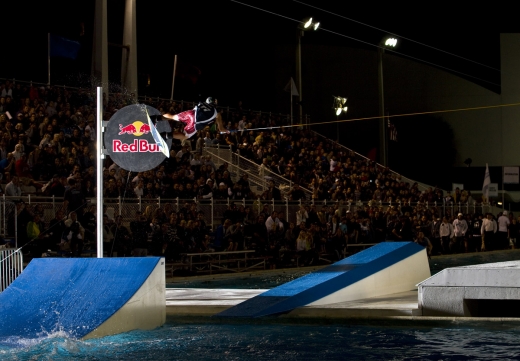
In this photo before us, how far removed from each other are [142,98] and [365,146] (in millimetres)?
20403

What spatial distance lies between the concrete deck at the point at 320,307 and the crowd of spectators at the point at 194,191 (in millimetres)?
4851

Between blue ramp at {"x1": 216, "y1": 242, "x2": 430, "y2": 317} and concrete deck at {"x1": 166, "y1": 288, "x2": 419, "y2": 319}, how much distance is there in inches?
8.9

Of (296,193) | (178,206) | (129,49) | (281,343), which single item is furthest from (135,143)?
(129,49)

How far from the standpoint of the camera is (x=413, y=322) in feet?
35.5

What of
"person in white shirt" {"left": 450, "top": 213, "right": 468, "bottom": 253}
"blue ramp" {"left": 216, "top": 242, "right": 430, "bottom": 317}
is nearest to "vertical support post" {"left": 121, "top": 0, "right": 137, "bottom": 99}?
"person in white shirt" {"left": 450, "top": 213, "right": 468, "bottom": 253}

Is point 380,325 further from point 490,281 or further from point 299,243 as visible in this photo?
point 299,243

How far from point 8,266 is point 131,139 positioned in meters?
3.33

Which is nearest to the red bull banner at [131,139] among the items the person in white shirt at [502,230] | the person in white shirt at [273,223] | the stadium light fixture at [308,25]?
the person in white shirt at [273,223]

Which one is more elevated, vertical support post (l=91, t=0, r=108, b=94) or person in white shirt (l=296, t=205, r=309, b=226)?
vertical support post (l=91, t=0, r=108, b=94)

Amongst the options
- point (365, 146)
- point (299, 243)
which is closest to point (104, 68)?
point (299, 243)

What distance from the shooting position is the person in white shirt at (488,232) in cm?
2905

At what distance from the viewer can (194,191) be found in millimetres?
21672

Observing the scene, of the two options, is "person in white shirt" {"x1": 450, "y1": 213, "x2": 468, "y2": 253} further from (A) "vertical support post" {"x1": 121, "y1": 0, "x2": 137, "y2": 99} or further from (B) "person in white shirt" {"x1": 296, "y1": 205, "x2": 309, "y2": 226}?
(A) "vertical support post" {"x1": 121, "y1": 0, "x2": 137, "y2": 99}

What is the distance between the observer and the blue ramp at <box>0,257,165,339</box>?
939 centimetres
